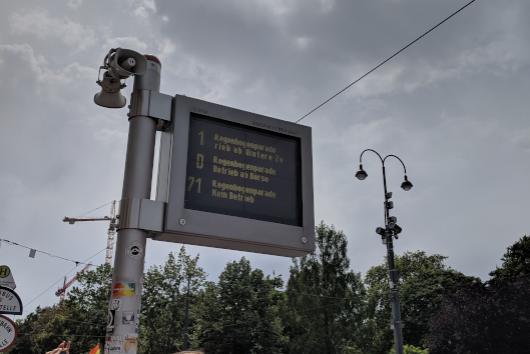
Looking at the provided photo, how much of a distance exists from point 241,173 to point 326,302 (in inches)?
936

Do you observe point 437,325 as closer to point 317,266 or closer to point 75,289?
point 317,266

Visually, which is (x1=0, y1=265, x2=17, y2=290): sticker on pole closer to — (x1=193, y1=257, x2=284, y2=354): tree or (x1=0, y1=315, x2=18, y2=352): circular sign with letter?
(x1=0, y1=315, x2=18, y2=352): circular sign with letter

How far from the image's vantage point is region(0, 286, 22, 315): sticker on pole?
664 centimetres

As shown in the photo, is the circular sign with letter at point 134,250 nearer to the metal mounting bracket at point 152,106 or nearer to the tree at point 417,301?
the metal mounting bracket at point 152,106

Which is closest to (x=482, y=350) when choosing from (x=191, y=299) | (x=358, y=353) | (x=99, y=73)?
(x=358, y=353)

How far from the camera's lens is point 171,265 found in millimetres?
35000

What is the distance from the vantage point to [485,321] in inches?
1331

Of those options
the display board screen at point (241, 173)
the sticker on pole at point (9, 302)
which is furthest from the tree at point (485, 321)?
the sticker on pole at point (9, 302)

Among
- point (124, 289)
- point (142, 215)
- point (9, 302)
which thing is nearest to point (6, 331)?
point (9, 302)

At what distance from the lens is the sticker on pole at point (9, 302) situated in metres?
6.64

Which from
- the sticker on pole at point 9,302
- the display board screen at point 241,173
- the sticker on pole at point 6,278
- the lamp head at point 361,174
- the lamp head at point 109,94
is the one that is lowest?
the sticker on pole at point 9,302

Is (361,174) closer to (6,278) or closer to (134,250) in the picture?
(134,250)

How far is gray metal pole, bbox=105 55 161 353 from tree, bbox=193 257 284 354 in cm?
2507

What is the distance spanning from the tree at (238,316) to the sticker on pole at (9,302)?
24685 mm
